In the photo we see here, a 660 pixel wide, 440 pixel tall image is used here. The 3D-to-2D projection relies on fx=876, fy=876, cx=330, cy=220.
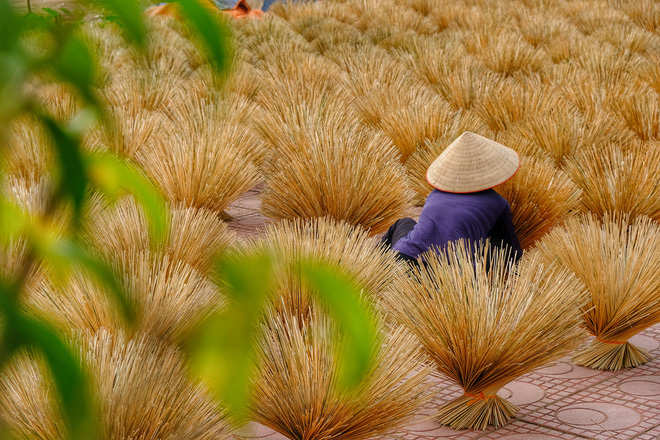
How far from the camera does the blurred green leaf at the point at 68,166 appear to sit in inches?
18.8

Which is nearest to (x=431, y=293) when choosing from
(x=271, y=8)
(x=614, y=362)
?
(x=614, y=362)

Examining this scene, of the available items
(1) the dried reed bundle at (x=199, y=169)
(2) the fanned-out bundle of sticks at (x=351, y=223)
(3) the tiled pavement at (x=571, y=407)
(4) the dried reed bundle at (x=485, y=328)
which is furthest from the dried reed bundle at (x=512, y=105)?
(4) the dried reed bundle at (x=485, y=328)

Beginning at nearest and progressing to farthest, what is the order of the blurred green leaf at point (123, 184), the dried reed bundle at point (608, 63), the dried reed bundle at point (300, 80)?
the blurred green leaf at point (123, 184)
the dried reed bundle at point (300, 80)
the dried reed bundle at point (608, 63)

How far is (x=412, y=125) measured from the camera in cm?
593

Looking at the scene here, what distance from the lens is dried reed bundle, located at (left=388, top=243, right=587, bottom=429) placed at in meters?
2.86

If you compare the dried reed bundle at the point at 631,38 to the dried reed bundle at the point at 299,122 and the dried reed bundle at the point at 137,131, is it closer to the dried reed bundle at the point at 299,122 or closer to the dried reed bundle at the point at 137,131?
the dried reed bundle at the point at 299,122

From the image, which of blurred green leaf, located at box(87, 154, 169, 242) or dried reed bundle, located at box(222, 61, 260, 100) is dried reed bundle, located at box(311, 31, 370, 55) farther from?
blurred green leaf, located at box(87, 154, 169, 242)

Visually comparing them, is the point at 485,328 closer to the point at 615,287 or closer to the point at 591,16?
the point at 615,287

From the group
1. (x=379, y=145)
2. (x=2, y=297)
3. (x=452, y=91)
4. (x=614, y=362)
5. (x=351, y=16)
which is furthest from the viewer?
(x=351, y=16)

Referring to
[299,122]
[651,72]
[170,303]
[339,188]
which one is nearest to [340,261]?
[170,303]

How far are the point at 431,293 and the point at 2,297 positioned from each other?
2571 millimetres

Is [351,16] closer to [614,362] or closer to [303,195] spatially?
[303,195]

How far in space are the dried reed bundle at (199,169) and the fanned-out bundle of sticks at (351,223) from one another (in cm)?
2

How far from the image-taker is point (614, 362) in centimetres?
333
